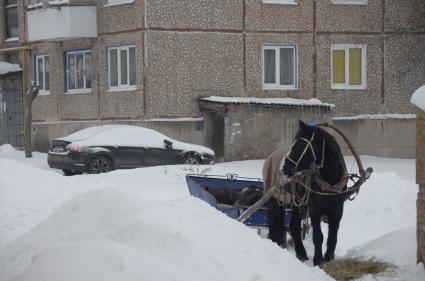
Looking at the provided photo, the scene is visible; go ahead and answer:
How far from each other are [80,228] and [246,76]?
21.5 m

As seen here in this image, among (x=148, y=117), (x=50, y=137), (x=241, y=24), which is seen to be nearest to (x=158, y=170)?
(x=148, y=117)

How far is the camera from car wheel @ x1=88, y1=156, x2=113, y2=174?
77.2 ft

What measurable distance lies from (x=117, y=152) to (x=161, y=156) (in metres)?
1.16

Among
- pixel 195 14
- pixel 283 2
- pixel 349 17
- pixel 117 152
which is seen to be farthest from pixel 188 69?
pixel 349 17

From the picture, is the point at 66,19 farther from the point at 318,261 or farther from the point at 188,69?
the point at 318,261

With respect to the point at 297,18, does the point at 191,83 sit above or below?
below

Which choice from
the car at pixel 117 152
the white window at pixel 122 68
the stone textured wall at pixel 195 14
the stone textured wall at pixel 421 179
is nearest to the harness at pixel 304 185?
the stone textured wall at pixel 421 179

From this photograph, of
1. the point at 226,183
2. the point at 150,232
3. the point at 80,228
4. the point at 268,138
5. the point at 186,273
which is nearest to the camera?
the point at 186,273

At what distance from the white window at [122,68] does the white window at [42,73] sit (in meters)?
3.25

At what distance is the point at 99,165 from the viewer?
2369cm

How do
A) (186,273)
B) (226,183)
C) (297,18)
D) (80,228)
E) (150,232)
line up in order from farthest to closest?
(297,18) < (226,183) < (80,228) < (150,232) < (186,273)

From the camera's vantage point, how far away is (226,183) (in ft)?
42.7

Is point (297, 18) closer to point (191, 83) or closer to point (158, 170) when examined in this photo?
point (191, 83)

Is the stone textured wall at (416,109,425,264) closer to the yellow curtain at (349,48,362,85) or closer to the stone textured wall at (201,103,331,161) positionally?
the stone textured wall at (201,103,331,161)
